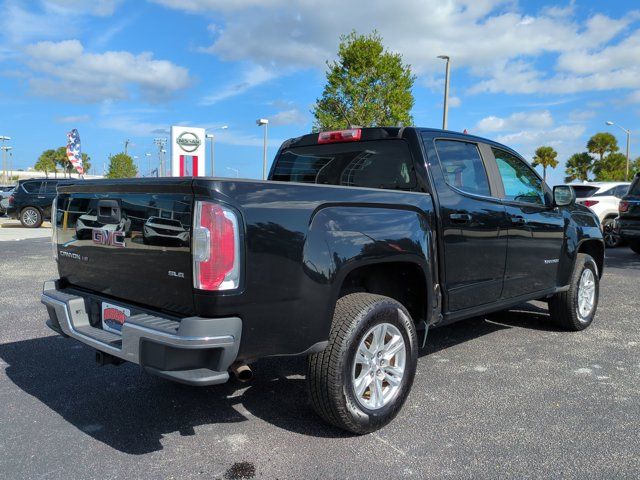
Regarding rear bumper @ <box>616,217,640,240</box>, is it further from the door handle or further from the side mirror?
the door handle

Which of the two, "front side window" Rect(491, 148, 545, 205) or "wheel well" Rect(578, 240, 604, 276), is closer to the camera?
"front side window" Rect(491, 148, 545, 205)

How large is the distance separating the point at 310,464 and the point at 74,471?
47.5 inches

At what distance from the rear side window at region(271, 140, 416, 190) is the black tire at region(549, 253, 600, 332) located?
100 inches

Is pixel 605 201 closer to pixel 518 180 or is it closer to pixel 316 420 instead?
pixel 518 180

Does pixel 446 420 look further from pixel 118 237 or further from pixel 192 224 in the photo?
pixel 118 237

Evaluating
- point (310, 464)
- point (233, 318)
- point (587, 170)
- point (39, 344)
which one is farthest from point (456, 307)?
point (587, 170)

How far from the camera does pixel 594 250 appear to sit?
19.6 ft

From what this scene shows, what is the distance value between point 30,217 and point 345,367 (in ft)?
63.0

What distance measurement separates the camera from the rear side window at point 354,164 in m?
3.89

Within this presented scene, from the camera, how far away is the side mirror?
16.2 ft

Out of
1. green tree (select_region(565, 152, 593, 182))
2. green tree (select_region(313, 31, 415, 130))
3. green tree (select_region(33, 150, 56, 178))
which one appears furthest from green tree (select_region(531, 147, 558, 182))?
green tree (select_region(33, 150, 56, 178))

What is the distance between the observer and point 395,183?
3898 mm

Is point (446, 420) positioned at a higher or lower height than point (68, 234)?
lower

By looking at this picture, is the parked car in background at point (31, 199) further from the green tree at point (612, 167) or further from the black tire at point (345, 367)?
the green tree at point (612, 167)
